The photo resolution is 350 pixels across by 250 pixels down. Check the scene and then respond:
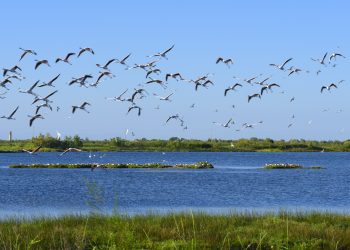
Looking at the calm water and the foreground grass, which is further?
the calm water

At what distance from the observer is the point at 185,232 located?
22.4 meters

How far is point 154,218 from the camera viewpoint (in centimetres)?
2595

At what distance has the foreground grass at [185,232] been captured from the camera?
19.8 metres

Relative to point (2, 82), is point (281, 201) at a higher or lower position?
lower

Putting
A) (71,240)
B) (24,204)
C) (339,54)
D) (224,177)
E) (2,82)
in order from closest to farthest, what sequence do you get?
1. (71,240)
2. (2,82)
3. (339,54)
4. (24,204)
5. (224,177)

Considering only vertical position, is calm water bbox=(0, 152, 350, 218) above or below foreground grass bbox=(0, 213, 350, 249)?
below

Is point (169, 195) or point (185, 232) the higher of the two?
point (185, 232)

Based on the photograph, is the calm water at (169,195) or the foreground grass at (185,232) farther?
the calm water at (169,195)

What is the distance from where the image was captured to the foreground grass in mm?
19797

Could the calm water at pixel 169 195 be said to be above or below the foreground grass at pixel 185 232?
below

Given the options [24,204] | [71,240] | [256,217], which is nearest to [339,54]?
[256,217]

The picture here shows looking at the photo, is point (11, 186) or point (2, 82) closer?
point (2, 82)

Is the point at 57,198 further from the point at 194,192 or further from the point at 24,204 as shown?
the point at 194,192

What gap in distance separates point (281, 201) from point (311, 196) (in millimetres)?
6915
